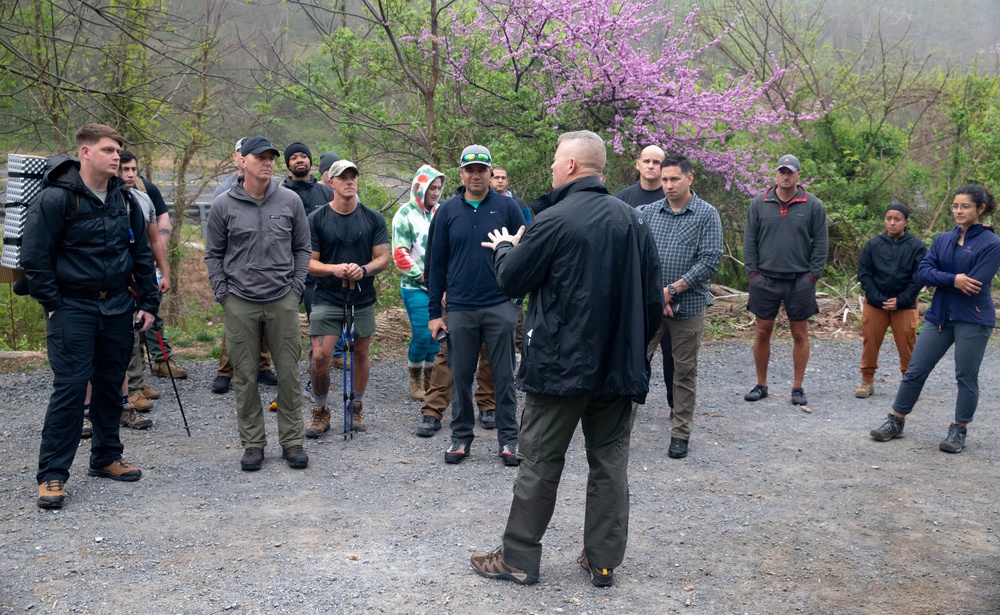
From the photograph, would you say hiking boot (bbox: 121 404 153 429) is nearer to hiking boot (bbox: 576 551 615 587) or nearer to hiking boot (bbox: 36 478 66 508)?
hiking boot (bbox: 36 478 66 508)

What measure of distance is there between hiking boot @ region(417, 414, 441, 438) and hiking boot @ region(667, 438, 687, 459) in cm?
180

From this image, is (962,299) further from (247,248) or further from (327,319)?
(247,248)

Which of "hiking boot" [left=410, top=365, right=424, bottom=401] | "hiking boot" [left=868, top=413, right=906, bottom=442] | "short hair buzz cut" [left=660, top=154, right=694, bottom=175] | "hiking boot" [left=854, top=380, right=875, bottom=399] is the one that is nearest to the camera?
"short hair buzz cut" [left=660, top=154, right=694, bottom=175]

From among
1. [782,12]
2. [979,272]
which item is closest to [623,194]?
[979,272]

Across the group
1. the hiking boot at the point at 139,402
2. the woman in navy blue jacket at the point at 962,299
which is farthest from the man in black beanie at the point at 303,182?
the woman in navy blue jacket at the point at 962,299

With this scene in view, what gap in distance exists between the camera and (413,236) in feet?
23.2

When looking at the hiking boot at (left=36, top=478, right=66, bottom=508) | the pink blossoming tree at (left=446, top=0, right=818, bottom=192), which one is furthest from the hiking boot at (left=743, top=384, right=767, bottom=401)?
the hiking boot at (left=36, top=478, right=66, bottom=508)

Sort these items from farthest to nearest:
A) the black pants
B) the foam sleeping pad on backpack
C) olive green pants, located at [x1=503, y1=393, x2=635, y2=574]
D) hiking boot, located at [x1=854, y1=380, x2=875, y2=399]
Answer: hiking boot, located at [x1=854, y1=380, x2=875, y2=399] < the foam sleeping pad on backpack < the black pants < olive green pants, located at [x1=503, y1=393, x2=635, y2=574]

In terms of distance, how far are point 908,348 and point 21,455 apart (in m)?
7.58

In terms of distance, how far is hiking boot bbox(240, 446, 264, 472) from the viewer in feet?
18.9

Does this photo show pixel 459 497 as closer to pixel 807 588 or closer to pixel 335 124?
pixel 807 588

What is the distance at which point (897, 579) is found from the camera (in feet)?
14.1

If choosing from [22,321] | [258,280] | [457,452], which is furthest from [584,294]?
[22,321]

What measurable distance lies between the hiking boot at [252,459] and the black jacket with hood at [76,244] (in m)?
1.21
